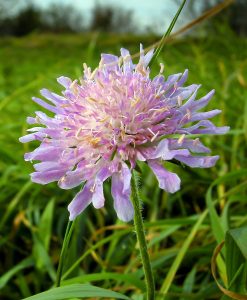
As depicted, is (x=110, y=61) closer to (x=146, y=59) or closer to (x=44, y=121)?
(x=146, y=59)

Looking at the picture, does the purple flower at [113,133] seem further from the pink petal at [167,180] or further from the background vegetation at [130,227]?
the background vegetation at [130,227]

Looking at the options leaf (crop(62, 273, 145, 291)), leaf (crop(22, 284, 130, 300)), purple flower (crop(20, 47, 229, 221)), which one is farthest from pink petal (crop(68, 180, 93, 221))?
leaf (crop(62, 273, 145, 291))

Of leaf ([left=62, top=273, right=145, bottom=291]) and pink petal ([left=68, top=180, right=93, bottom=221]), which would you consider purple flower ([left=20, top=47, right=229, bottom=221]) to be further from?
leaf ([left=62, top=273, right=145, bottom=291])

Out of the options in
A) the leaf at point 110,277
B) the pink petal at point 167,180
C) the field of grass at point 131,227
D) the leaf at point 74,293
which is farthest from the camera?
the field of grass at point 131,227

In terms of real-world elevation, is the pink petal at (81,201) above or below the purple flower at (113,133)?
below

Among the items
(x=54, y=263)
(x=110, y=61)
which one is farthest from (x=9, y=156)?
(x=110, y=61)

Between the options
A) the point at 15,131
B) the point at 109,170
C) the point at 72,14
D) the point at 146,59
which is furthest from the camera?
the point at 72,14

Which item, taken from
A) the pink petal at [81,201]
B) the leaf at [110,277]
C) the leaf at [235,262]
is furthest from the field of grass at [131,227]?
the pink petal at [81,201]
